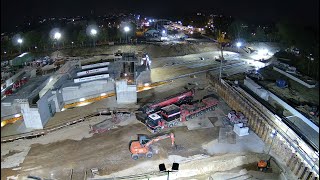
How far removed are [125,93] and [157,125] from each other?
8.28 m

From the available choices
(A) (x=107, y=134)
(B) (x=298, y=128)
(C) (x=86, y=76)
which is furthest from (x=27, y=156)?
(B) (x=298, y=128)

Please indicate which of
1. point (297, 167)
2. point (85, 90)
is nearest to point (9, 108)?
point (85, 90)

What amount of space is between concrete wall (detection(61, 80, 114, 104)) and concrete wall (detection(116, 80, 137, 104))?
14.3ft

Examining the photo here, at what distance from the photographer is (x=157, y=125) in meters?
27.1

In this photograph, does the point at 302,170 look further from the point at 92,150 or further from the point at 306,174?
the point at 92,150

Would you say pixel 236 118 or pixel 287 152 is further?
pixel 236 118

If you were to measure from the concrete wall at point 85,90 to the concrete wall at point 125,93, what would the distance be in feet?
14.3

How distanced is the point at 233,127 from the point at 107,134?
12985 millimetres

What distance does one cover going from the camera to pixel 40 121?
29062 mm

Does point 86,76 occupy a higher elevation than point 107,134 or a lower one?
higher

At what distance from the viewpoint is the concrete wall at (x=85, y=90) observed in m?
35.2

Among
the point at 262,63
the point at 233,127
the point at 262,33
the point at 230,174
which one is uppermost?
the point at 262,33

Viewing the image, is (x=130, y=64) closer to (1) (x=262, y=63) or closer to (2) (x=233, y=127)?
(2) (x=233, y=127)

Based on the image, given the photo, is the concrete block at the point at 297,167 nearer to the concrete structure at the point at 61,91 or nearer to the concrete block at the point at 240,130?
the concrete block at the point at 240,130
